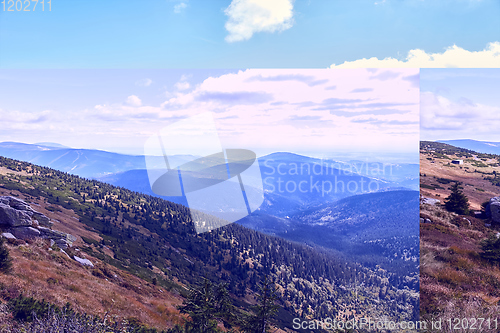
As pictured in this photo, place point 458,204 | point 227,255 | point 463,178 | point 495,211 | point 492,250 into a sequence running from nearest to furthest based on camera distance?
point 492,250, point 495,211, point 458,204, point 463,178, point 227,255

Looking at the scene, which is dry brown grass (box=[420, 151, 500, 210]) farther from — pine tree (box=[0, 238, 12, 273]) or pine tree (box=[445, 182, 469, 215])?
pine tree (box=[0, 238, 12, 273])

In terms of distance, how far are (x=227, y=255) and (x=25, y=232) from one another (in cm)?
11162

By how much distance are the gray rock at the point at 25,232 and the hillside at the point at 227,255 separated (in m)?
47.8

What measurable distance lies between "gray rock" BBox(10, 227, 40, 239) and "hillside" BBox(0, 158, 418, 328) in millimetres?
47827

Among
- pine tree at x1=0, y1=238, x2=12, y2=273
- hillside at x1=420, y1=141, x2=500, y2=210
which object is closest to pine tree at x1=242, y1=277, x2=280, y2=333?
pine tree at x1=0, y1=238, x2=12, y2=273

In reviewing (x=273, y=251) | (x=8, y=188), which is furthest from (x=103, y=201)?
(x=273, y=251)

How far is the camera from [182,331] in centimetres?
1669

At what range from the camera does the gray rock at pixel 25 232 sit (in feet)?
83.1

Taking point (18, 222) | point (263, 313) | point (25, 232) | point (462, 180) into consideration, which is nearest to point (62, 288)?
point (25, 232)

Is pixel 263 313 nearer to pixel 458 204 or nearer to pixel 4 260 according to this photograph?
pixel 4 260

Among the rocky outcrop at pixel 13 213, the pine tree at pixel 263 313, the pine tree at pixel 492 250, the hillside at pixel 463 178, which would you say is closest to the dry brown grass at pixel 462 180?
the hillside at pixel 463 178

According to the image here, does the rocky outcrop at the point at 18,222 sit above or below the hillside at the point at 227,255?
above

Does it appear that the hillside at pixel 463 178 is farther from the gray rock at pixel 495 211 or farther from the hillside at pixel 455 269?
the hillside at pixel 455 269

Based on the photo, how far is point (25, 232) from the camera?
85.7 feet
